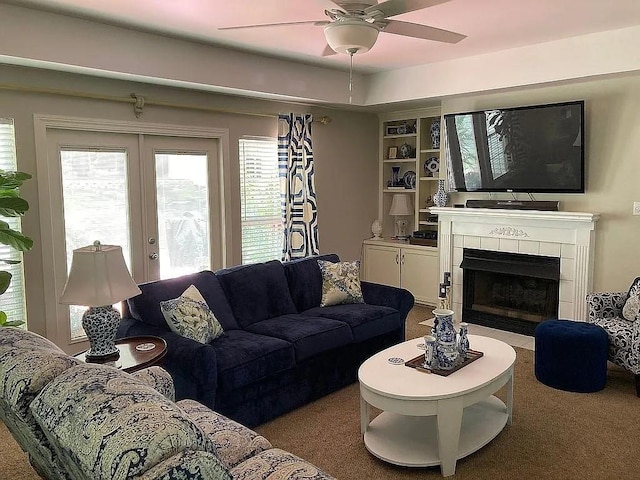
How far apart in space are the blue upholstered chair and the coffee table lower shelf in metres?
1.06

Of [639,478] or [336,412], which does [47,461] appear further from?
[639,478]

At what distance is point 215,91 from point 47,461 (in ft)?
12.4

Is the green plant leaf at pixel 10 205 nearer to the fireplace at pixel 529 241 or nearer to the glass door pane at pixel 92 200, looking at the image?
the glass door pane at pixel 92 200

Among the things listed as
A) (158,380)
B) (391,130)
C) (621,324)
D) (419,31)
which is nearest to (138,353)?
(158,380)

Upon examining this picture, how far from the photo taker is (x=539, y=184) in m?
5.05

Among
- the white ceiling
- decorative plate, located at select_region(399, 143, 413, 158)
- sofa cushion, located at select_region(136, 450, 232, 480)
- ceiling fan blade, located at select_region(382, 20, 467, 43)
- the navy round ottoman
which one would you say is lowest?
the navy round ottoman

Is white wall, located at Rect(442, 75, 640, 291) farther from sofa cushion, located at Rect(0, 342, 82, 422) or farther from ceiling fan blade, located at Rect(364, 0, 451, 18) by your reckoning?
sofa cushion, located at Rect(0, 342, 82, 422)

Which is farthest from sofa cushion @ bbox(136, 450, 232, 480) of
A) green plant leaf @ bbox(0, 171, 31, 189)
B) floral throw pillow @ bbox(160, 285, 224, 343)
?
green plant leaf @ bbox(0, 171, 31, 189)

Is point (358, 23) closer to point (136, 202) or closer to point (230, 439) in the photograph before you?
point (230, 439)

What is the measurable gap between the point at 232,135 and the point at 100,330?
2857 mm

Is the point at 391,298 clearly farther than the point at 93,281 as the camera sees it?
Yes

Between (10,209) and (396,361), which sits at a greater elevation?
(10,209)

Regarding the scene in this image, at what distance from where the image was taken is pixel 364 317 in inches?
161

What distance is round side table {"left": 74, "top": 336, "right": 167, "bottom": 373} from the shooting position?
9.18 feet
